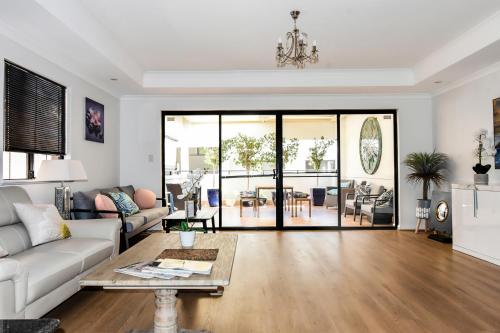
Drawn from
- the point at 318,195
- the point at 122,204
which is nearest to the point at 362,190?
the point at 318,195

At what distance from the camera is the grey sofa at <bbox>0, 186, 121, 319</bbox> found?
219cm

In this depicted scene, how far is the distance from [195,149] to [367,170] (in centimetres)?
346

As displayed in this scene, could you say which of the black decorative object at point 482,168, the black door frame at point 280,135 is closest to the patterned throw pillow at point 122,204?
the black door frame at point 280,135

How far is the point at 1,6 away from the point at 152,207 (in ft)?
11.8

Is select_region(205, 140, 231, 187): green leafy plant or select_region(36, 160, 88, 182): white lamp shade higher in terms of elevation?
select_region(205, 140, 231, 187): green leafy plant

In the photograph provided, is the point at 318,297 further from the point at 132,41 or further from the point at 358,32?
the point at 132,41

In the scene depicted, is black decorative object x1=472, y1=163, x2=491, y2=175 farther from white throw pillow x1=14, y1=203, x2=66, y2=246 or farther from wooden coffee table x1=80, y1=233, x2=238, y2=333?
white throw pillow x1=14, y1=203, x2=66, y2=246

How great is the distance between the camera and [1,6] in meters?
3.01

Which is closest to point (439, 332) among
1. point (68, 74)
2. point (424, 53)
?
point (424, 53)

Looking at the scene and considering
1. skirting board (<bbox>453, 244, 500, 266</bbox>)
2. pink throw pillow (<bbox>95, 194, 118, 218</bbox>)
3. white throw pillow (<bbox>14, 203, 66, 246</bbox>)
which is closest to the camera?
white throw pillow (<bbox>14, 203, 66, 246</bbox>)

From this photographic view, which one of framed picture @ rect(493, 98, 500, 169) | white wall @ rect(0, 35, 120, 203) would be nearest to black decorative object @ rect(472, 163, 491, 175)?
framed picture @ rect(493, 98, 500, 169)

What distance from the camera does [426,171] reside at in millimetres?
6016

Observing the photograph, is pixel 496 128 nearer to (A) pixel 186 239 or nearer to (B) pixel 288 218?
(B) pixel 288 218

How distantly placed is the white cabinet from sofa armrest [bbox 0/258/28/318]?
476 centimetres
